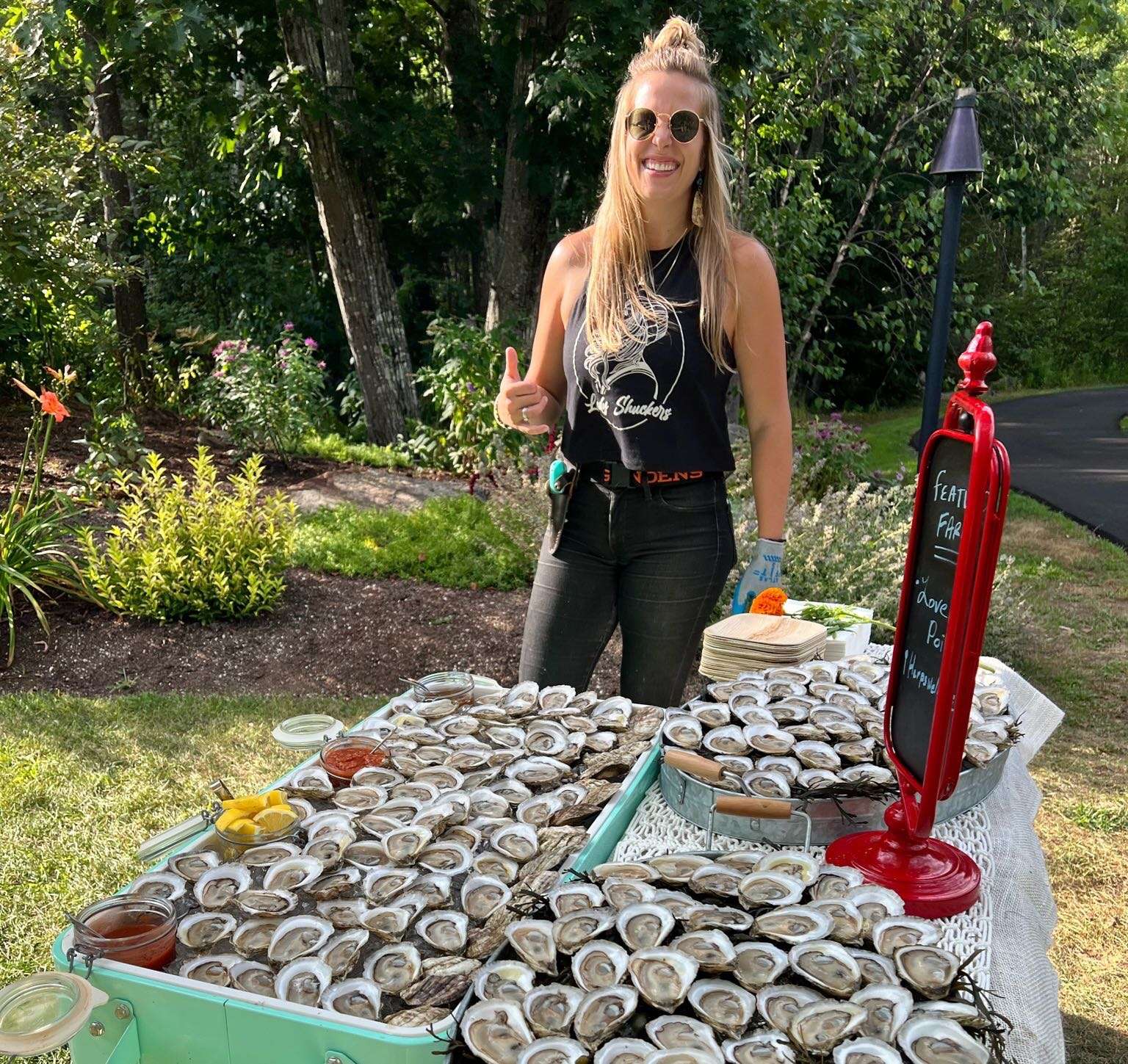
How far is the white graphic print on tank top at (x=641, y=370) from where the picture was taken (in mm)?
2252

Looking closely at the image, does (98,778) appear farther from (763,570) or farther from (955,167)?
(955,167)

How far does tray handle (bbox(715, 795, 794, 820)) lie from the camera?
5.21 ft

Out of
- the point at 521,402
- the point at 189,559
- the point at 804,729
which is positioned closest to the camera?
the point at 804,729

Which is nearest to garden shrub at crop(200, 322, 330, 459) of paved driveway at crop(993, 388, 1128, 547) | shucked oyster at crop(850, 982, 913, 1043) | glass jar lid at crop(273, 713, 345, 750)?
paved driveway at crop(993, 388, 1128, 547)

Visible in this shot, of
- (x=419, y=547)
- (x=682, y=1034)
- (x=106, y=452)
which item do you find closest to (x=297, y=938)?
(x=682, y=1034)

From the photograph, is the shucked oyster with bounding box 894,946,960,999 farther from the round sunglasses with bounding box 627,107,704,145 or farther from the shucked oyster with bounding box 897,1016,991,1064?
the round sunglasses with bounding box 627,107,704,145

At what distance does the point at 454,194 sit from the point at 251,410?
9.30 feet

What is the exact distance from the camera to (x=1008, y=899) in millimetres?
1591

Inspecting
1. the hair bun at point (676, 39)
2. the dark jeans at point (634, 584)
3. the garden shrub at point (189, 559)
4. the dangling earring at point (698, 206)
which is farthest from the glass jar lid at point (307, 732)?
the garden shrub at point (189, 559)

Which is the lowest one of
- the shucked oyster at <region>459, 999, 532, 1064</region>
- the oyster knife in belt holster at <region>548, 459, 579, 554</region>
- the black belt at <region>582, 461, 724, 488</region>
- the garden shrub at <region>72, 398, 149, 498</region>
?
the garden shrub at <region>72, 398, 149, 498</region>

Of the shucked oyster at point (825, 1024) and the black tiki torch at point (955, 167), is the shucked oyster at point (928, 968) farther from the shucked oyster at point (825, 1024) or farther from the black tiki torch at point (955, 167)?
the black tiki torch at point (955, 167)

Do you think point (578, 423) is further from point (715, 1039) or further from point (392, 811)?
point (715, 1039)

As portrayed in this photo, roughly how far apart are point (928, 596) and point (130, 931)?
4.01 feet

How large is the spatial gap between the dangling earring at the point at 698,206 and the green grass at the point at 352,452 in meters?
7.06
